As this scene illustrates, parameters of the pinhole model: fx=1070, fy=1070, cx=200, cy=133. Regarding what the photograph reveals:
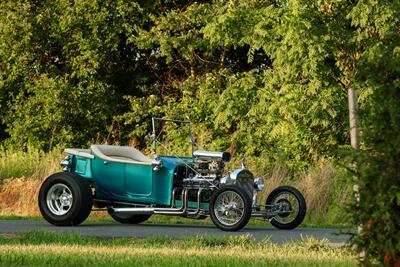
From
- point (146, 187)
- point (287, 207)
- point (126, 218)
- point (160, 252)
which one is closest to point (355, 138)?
point (160, 252)

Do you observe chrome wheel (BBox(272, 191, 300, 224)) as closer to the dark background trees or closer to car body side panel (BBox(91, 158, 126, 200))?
car body side panel (BBox(91, 158, 126, 200))

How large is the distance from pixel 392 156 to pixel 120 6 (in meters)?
27.8

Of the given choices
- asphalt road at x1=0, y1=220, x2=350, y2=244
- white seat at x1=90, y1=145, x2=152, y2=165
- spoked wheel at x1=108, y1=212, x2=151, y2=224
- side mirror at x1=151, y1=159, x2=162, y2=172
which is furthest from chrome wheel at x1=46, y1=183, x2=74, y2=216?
spoked wheel at x1=108, y1=212, x2=151, y2=224

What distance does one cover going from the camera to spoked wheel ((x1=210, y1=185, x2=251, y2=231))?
55.3 feet

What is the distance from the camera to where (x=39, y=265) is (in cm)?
1041

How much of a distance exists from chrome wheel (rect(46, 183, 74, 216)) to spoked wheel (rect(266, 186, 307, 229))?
11.3ft

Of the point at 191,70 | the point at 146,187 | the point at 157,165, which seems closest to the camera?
the point at 157,165

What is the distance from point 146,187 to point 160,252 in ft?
21.2

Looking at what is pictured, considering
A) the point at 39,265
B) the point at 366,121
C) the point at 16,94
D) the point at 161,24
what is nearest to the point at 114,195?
the point at 39,265

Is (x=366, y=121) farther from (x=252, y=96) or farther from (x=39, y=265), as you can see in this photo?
(x=252, y=96)

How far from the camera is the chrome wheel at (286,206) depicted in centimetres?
1827

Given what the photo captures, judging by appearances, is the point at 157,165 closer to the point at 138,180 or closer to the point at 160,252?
the point at 138,180

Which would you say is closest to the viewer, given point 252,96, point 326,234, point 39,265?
point 39,265

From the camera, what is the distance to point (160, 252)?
11859 millimetres
